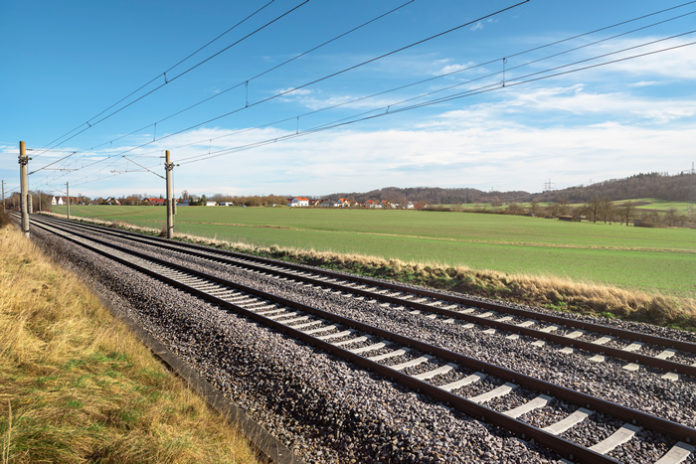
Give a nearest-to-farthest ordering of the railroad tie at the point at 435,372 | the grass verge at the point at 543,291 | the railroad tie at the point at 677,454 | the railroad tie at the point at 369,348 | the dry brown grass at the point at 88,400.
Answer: the dry brown grass at the point at 88,400, the railroad tie at the point at 677,454, the railroad tie at the point at 435,372, the railroad tie at the point at 369,348, the grass verge at the point at 543,291

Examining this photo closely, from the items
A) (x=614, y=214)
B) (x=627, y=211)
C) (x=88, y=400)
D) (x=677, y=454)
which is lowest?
(x=677, y=454)

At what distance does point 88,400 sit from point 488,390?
5.38m

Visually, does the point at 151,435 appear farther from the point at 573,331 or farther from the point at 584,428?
the point at 573,331

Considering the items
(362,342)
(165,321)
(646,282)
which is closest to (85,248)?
(165,321)

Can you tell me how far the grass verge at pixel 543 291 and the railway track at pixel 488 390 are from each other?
6668 mm

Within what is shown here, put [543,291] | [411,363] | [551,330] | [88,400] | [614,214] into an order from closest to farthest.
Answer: [88,400] < [411,363] < [551,330] < [543,291] < [614,214]

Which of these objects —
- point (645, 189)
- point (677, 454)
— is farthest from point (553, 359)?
point (645, 189)

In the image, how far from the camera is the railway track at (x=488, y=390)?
4.57 metres

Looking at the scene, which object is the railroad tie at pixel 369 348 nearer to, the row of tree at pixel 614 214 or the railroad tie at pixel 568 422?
the railroad tie at pixel 568 422

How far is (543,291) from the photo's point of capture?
43.3 feet

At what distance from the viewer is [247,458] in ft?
14.3

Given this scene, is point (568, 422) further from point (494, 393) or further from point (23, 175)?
point (23, 175)

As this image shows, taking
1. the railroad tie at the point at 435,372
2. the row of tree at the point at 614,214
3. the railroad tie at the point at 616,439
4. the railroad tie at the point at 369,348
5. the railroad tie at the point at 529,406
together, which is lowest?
the railroad tie at the point at 616,439

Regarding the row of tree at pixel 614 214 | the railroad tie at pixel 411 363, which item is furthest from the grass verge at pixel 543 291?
the row of tree at pixel 614 214
